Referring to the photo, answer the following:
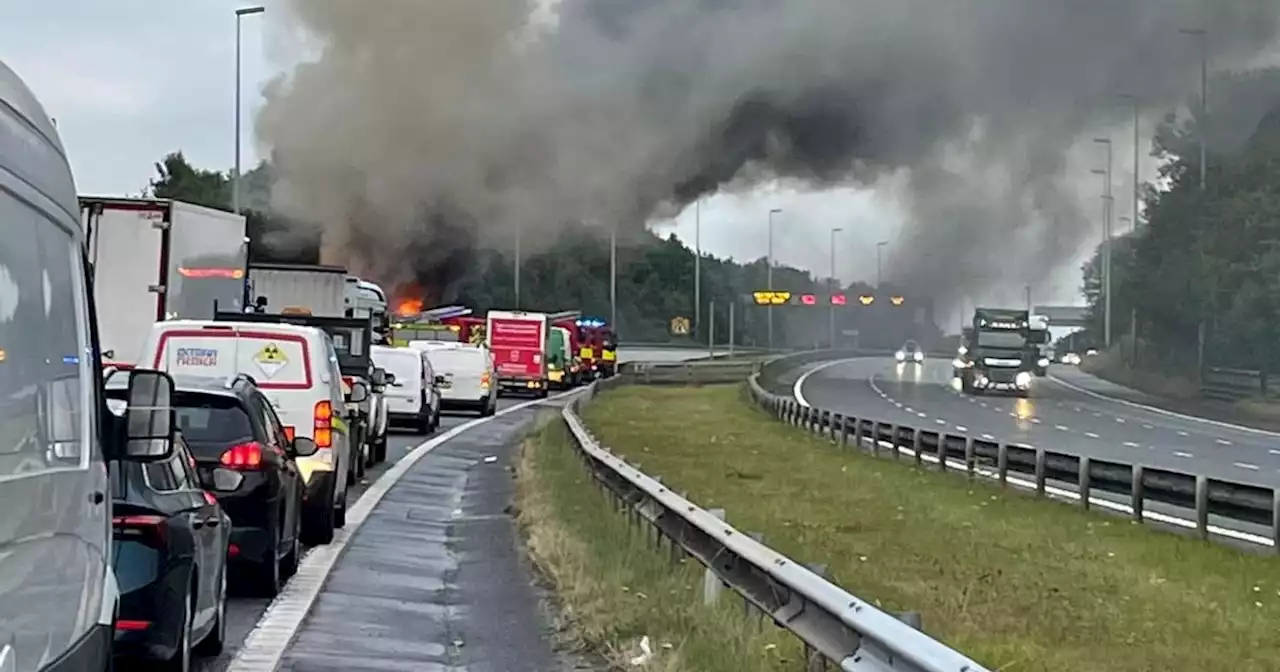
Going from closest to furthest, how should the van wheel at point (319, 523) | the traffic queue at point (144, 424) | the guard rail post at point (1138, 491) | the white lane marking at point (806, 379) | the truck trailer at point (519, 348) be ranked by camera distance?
the traffic queue at point (144, 424), the van wheel at point (319, 523), the guard rail post at point (1138, 491), the white lane marking at point (806, 379), the truck trailer at point (519, 348)

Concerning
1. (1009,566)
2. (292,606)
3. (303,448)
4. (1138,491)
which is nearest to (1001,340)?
(1138,491)

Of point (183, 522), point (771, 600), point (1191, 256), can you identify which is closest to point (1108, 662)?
point (771, 600)

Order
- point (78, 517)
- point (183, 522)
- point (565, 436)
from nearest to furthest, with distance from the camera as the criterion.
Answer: point (78, 517)
point (183, 522)
point (565, 436)

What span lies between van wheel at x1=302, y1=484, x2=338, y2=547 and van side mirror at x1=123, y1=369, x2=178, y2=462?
32.3 feet

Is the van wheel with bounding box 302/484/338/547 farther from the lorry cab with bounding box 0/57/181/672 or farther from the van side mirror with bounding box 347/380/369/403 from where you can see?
the lorry cab with bounding box 0/57/181/672

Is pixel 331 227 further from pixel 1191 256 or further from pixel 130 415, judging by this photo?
pixel 1191 256

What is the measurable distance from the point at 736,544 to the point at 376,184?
98.7ft

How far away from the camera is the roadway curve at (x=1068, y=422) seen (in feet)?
108

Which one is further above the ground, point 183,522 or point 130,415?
point 130,415

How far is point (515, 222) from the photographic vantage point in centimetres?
3950

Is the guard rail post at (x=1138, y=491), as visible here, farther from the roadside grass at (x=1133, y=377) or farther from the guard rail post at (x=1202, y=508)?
the roadside grass at (x=1133, y=377)

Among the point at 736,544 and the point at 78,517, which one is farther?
the point at 736,544

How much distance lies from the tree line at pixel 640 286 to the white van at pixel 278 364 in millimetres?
22949

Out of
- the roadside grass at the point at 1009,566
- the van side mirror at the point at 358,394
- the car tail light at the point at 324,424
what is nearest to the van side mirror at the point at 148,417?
the roadside grass at the point at 1009,566
